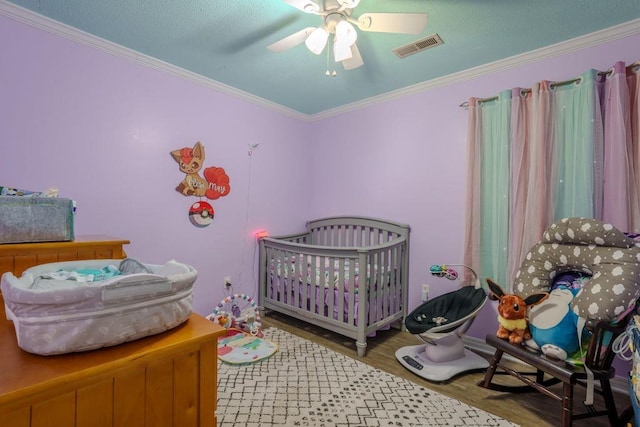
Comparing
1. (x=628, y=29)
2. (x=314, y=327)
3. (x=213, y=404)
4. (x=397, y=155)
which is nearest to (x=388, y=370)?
(x=314, y=327)

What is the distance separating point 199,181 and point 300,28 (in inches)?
59.0

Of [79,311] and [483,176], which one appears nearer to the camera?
[79,311]

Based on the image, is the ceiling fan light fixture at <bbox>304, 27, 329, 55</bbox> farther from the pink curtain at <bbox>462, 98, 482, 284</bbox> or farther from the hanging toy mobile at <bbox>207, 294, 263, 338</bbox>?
the hanging toy mobile at <bbox>207, 294, 263, 338</bbox>

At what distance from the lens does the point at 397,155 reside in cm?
298

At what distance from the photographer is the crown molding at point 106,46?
5.95 feet

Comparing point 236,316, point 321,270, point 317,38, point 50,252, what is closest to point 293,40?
point 317,38

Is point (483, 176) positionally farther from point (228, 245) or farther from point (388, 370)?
point (228, 245)

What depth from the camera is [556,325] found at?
1.60m

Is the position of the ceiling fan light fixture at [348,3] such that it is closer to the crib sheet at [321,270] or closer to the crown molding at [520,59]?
the crown molding at [520,59]

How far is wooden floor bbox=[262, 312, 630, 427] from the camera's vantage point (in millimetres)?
1671

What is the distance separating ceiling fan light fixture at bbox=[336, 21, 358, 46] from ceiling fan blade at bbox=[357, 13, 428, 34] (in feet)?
0.21

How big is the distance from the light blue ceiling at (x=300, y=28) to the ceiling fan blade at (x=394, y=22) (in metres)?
0.26

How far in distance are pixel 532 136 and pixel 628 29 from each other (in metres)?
0.76

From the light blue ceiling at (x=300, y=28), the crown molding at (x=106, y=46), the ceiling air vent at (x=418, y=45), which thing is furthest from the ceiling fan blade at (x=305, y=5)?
the crown molding at (x=106, y=46)
